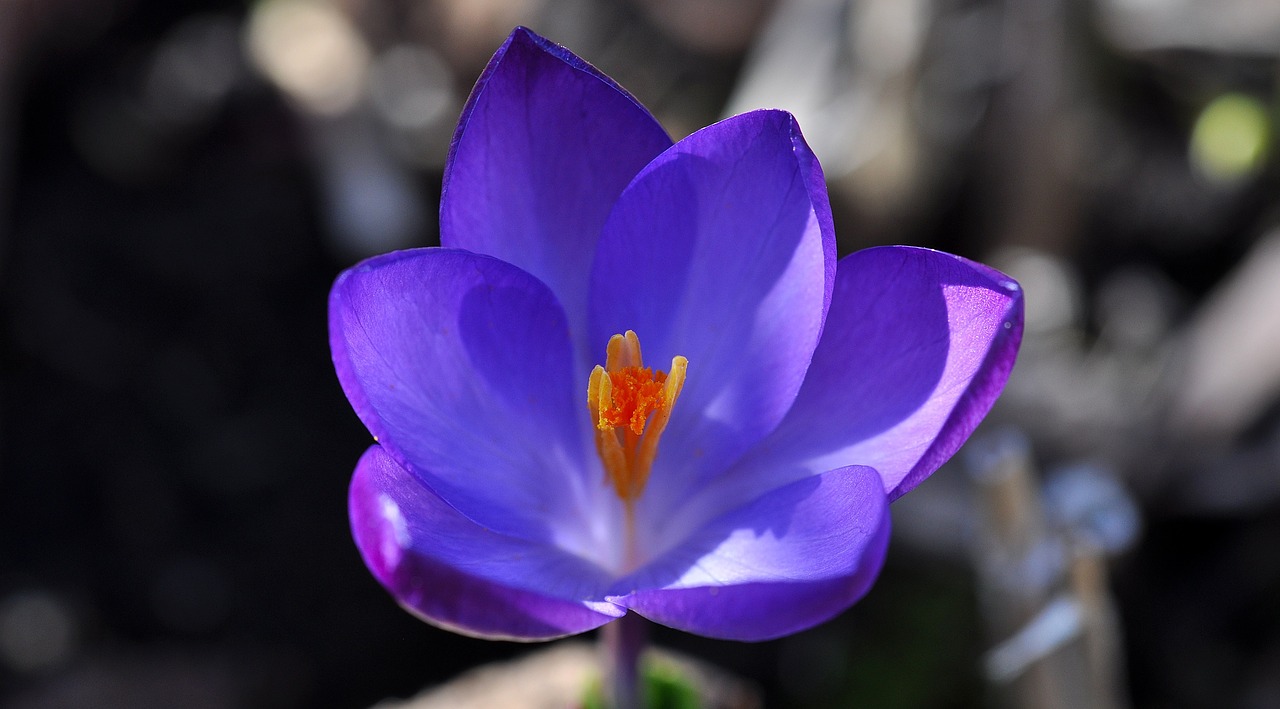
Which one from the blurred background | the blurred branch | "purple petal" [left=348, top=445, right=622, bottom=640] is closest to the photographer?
"purple petal" [left=348, top=445, right=622, bottom=640]

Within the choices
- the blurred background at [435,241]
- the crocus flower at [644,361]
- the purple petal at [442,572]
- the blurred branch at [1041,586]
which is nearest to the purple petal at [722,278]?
the crocus flower at [644,361]

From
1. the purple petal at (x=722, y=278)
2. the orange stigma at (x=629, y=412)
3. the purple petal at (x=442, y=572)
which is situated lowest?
the purple petal at (x=442, y=572)

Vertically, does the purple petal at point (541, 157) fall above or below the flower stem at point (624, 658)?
above

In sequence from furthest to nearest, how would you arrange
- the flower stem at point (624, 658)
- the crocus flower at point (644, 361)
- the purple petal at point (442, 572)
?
the flower stem at point (624, 658) → the crocus flower at point (644, 361) → the purple petal at point (442, 572)

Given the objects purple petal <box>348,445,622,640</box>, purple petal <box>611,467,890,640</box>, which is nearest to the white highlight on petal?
purple petal <box>348,445,622,640</box>

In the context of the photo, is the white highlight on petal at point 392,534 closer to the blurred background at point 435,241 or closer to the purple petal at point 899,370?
the purple petal at point 899,370

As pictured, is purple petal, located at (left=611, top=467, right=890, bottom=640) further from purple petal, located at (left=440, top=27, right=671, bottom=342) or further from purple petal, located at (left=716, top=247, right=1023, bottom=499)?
purple petal, located at (left=440, top=27, right=671, bottom=342)

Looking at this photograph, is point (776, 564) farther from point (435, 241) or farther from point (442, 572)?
point (435, 241)

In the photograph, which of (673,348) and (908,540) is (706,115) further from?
(673,348)
